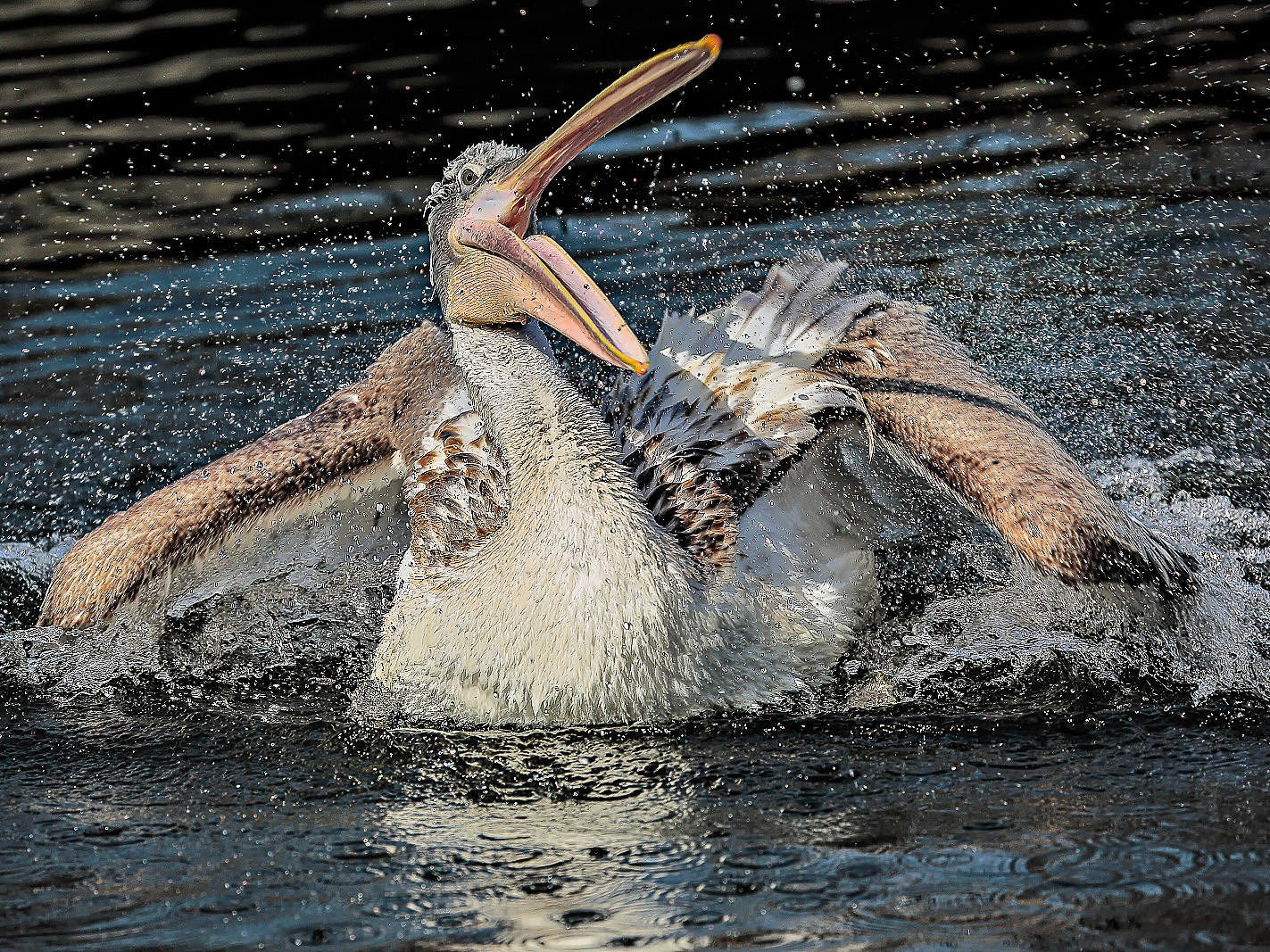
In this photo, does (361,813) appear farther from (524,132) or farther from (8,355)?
(524,132)

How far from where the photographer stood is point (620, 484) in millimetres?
4699

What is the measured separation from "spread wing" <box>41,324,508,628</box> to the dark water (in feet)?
1.33

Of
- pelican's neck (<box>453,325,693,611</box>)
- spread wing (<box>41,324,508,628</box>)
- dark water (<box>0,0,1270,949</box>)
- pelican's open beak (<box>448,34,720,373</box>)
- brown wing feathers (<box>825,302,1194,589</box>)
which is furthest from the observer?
spread wing (<box>41,324,508,628</box>)

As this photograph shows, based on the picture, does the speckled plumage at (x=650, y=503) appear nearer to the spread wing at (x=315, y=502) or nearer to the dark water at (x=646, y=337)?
the spread wing at (x=315, y=502)

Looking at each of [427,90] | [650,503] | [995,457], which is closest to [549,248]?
[650,503]

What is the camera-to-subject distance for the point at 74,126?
11891 millimetres

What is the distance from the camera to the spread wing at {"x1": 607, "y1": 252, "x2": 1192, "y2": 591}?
510 cm

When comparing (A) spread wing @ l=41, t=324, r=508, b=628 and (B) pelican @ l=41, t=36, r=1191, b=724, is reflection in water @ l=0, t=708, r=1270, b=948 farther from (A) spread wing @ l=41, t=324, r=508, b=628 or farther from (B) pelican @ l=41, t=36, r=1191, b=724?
(A) spread wing @ l=41, t=324, r=508, b=628

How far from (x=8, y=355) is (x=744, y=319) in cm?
498

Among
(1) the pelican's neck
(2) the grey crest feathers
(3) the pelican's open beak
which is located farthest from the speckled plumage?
(2) the grey crest feathers

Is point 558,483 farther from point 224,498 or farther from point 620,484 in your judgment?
point 224,498

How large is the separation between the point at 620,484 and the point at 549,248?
31.5 inches

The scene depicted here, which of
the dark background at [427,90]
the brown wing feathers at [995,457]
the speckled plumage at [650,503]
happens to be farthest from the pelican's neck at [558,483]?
the dark background at [427,90]

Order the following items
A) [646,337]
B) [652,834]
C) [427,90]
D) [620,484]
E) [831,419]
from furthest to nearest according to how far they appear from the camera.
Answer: [427,90]
[646,337]
[831,419]
[620,484]
[652,834]
